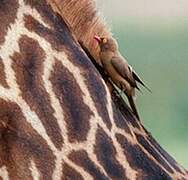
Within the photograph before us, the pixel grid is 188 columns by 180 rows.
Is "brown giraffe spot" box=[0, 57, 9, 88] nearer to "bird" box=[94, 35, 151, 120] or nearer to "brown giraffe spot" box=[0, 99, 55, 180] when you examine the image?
"brown giraffe spot" box=[0, 99, 55, 180]

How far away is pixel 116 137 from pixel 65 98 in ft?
0.51

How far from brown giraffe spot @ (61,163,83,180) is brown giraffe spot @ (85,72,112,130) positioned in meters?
0.16

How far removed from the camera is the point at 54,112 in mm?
1604

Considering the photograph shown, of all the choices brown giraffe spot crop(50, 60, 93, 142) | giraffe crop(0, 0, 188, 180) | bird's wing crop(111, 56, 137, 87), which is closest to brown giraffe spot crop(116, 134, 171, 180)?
giraffe crop(0, 0, 188, 180)

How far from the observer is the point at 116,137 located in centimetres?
170

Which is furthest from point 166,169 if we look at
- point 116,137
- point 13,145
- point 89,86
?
point 13,145

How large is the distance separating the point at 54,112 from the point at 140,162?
0.25 meters

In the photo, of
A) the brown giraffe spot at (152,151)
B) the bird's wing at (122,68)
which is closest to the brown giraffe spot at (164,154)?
the brown giraffe spot at (152,151)

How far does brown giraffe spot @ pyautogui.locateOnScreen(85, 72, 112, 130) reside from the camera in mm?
1683

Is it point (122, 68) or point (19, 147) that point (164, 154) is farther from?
point (19, 147)

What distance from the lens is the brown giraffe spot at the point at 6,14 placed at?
5.28 feet

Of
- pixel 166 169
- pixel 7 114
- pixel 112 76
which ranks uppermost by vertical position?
pixel 112 76

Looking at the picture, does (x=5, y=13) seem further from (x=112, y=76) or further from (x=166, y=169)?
(x=166, y=169)

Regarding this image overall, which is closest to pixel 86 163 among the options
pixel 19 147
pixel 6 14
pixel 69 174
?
pixel 69 174
